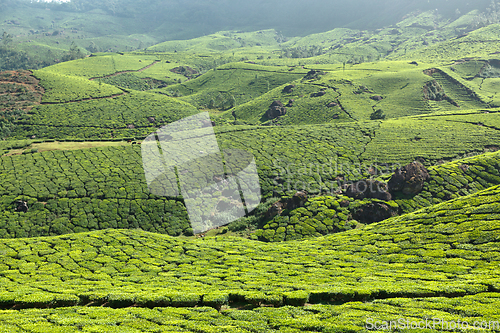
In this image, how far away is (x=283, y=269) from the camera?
3169 centimetres

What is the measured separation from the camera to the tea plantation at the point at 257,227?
19203 millimetres

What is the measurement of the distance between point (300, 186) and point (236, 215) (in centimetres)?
1813

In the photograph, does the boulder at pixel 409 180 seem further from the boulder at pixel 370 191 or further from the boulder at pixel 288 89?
the boulder at pixel 288 89

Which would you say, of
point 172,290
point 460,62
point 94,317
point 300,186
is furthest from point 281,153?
point 460,62

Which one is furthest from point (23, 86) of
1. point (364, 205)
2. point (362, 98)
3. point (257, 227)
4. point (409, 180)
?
point (362, 98)

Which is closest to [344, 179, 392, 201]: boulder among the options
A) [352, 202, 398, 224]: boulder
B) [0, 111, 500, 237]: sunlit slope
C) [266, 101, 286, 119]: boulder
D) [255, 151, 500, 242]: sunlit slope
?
[255, 151, 500, 242]: sunlit slope

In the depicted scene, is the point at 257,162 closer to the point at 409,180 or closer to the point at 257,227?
the point at 257,227

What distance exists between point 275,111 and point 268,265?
11581 centimetres

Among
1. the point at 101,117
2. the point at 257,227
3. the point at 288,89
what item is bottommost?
the point at 257,227

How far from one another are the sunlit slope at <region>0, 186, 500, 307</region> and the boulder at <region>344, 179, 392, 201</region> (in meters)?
13.6

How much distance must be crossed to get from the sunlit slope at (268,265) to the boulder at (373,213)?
873 cm

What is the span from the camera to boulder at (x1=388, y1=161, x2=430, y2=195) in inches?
2215

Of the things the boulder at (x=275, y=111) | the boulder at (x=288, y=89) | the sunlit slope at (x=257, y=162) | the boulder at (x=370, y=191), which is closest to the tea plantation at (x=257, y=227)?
the sunlit slope at (x=257, y=162)

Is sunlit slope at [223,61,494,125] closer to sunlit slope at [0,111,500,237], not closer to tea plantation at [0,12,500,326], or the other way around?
tea plantation at [0,12,500,326]
